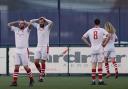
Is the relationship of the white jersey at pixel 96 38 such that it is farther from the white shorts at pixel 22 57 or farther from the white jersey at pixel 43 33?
the white shorts at pixel 22 57

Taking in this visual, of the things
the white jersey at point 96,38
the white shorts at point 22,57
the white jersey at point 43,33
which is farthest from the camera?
the white jersey at point 43,33

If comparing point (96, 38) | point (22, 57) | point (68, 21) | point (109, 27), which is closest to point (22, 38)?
point (22, 57)

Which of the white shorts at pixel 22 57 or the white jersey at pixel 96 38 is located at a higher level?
the white jersey at pixel 96 38

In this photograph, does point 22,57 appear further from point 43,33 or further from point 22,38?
point 43,33

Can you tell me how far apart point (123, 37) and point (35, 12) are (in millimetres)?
4687

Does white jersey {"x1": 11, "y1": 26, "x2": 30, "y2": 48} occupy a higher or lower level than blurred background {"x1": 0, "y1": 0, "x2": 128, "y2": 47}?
lower

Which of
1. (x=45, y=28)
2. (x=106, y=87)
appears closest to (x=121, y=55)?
(x=45, y=28)

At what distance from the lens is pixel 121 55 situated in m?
28.2

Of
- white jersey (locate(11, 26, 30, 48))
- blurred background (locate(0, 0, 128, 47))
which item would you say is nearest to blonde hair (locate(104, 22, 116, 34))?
white jersey (locate(11, 26, 30, 48))

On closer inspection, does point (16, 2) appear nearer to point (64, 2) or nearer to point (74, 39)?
point (64, 2)

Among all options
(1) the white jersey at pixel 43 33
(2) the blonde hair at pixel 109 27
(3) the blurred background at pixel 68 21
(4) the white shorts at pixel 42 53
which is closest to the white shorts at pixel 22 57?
(1) the white jersey at pixel 43 33

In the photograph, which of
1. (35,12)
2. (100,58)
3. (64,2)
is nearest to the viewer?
(100,58)

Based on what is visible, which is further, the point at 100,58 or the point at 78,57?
the point at 78,57

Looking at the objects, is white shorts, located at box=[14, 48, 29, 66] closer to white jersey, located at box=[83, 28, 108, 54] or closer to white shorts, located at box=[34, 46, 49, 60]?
white jersey, located at box=[83, 28, 108, 54]
